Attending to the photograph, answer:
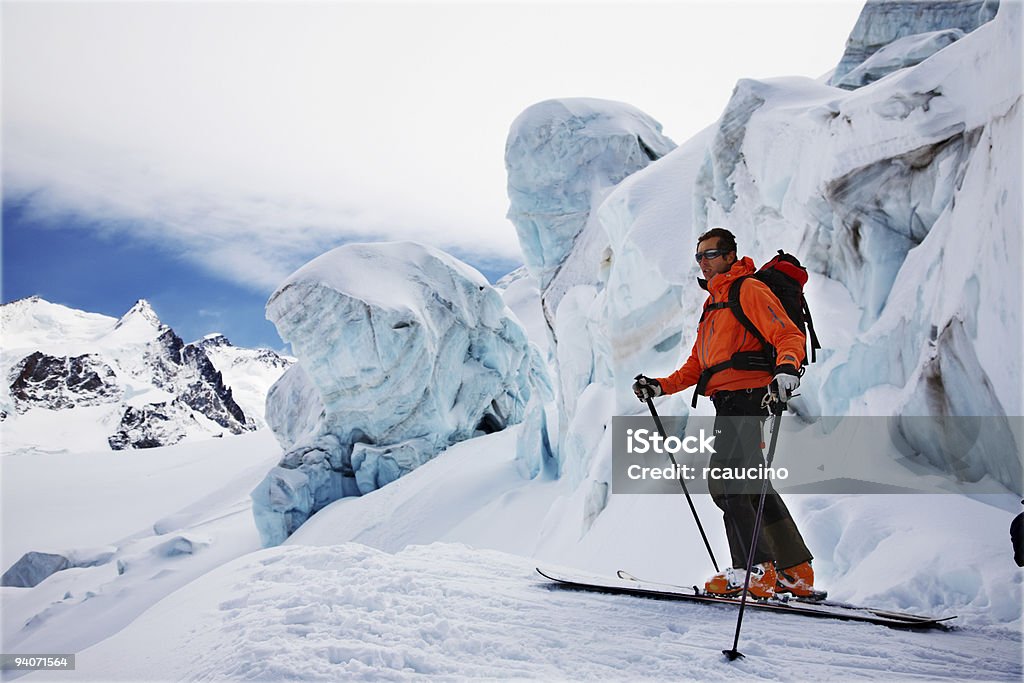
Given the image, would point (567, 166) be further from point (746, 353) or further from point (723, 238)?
point (746, 353)

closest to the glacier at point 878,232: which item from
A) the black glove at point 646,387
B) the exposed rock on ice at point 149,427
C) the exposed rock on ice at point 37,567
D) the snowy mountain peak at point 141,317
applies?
the black glove at point 646,387

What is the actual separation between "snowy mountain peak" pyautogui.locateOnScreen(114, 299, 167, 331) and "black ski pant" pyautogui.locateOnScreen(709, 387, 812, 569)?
12839 centimetres

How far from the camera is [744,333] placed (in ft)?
9.73

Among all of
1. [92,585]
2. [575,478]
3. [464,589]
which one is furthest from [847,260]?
[92,585]

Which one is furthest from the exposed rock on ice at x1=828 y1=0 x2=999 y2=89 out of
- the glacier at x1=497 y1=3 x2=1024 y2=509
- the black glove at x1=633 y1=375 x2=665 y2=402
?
the black glove at x1=633 y1=375 x2=665 y2=402

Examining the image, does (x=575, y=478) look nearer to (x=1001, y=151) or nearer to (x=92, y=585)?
(x=1001, y=151)

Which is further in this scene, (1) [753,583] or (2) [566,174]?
(2) [566,174]

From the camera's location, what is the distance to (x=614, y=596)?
3164 mm

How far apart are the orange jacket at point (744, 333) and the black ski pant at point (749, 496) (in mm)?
85

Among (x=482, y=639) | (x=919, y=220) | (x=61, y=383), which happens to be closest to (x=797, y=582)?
(x=482, y=639)

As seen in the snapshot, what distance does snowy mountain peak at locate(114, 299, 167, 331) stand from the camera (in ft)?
390

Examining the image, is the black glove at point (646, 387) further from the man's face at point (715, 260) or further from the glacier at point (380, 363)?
the glacier at point (380, 363)

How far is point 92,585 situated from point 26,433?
7950 centimetres

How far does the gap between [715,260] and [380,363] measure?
15.1 metres
